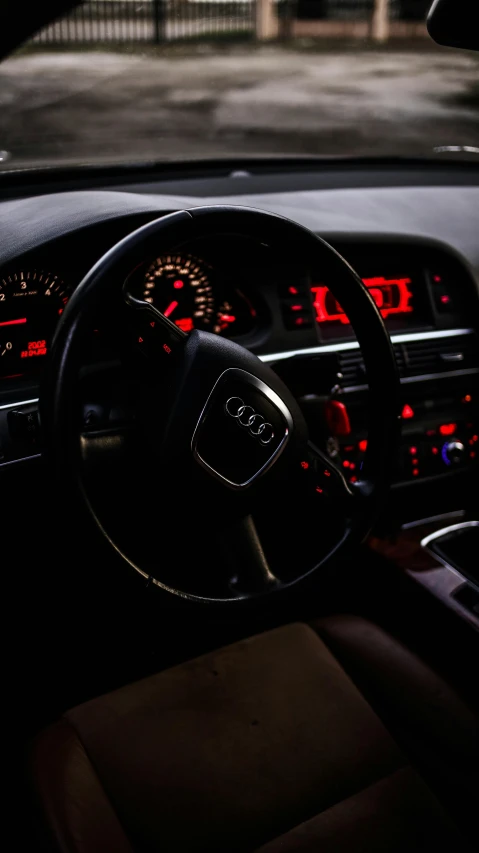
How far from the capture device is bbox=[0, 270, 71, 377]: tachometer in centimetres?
Answer: 196

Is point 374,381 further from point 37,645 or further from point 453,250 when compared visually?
point 37,645

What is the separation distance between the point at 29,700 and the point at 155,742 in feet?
2.42

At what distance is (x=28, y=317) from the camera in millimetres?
2020

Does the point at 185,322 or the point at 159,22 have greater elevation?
the point at 159,22

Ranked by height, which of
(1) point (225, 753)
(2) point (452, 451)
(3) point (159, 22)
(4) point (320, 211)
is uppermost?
(3) point (159, 22)

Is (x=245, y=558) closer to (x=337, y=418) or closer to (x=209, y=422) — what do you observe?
(x=209, y=422)

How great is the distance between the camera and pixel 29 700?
2477 millimetres

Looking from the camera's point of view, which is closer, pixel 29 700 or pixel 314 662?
pixel 314 662

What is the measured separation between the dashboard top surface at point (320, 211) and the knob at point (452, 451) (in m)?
0.55

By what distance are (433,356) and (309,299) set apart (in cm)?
48

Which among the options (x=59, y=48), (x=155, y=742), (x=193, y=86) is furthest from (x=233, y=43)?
(x=155, y=742)

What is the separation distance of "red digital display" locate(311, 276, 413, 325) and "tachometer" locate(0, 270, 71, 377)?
2.65 ft

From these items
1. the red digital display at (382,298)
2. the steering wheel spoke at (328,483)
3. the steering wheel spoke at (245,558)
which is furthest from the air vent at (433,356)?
the steering wheel spoke at (245,558)

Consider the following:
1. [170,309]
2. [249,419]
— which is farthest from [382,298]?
[249,419]
